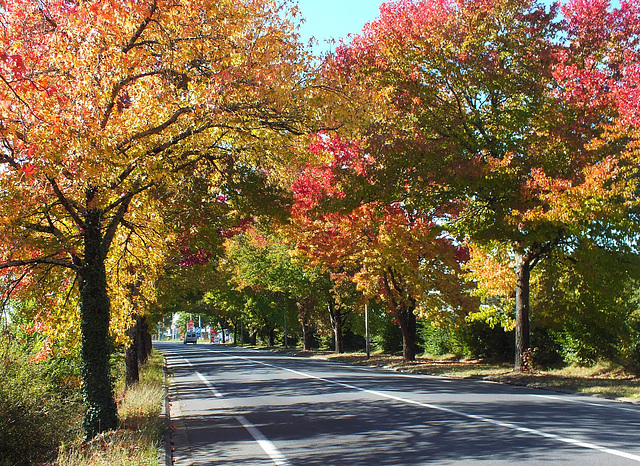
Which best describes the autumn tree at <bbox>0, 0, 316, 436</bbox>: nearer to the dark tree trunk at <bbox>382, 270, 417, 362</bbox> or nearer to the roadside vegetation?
the roadside vegetation

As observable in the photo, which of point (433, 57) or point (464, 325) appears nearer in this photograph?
point (433, 57)

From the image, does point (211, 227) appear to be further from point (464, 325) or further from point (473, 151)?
point (464, 325)

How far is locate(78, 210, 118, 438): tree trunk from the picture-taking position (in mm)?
9133

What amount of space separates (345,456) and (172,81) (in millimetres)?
6491

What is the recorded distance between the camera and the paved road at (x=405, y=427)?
22.9 feet

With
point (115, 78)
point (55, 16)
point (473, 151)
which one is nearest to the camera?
point (115, 78)

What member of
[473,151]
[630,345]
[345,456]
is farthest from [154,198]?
[630,345]

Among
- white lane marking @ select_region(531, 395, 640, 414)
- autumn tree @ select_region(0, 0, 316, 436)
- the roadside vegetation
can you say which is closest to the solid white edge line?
the roadside vegetation

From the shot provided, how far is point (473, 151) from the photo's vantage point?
17094 millimetres

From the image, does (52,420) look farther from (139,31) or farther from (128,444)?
(139,31)

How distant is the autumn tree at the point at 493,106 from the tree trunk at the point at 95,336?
842 cm

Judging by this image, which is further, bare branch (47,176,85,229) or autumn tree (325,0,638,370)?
autumn tree (325,0,638,370)

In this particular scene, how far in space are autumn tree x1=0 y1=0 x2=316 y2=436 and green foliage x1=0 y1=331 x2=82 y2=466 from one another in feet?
2.07

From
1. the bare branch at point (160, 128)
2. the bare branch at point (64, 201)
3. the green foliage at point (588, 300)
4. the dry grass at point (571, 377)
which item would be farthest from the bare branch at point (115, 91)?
the green foliage at point (588, 300)
